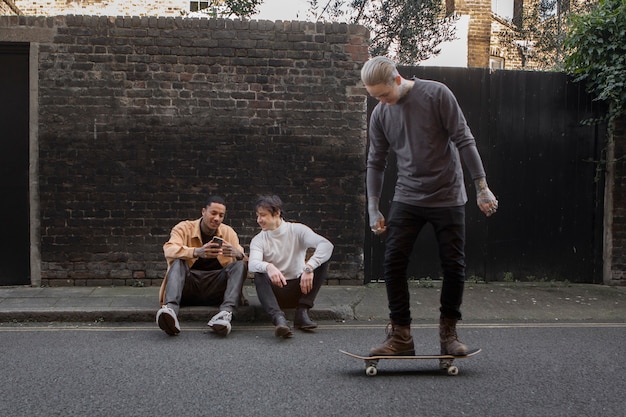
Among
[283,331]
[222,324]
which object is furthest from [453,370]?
[222,324]

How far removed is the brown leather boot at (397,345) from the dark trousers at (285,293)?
142cm

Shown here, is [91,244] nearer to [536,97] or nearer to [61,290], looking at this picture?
[61,290]

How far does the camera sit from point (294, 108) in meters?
7.84

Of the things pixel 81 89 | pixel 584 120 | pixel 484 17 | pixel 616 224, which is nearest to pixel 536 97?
→ pixel 584 120

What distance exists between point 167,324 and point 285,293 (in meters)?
1.13

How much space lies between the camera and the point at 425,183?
4324 mm

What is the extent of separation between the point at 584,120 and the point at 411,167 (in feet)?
15.7

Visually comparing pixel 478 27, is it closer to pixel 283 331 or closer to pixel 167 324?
pixel 283 331

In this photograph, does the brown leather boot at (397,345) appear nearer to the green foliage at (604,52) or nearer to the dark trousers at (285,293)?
the dark trousers at (285,293)

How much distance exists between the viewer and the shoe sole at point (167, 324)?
5.43 m

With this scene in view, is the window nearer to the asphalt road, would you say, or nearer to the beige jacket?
the asphalt road

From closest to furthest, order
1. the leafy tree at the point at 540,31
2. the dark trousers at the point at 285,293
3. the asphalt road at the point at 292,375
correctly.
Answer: the asphalt road at the point at 292,375
the dark trousers at the point at 285,293
the leafy tree at the point at 540,31

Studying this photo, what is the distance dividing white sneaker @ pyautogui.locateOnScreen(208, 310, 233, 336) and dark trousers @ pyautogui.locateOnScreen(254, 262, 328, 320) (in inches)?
13.2

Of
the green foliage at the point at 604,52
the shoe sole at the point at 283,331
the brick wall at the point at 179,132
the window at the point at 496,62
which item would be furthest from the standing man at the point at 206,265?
the window at the point at 496,62
